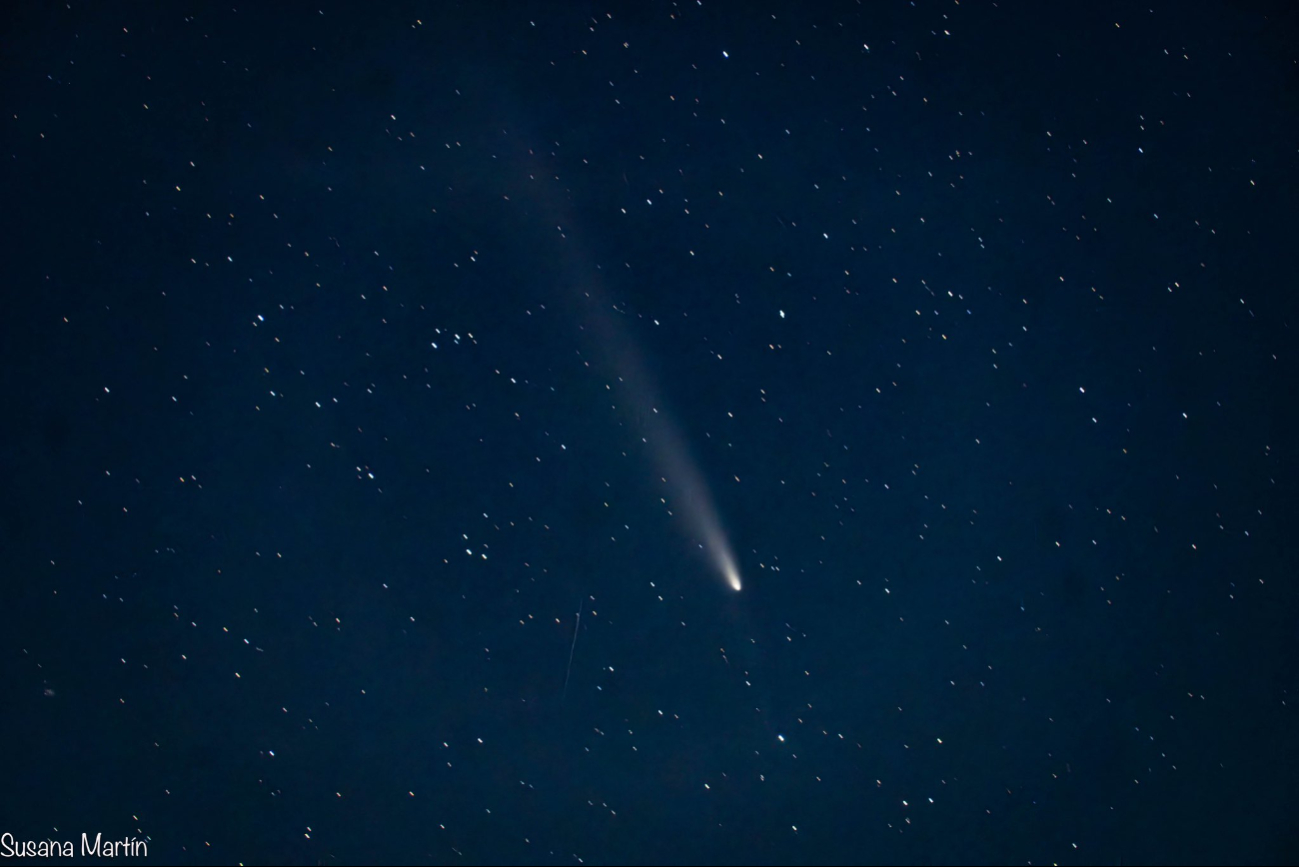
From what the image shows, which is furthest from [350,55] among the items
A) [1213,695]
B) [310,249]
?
[1213,695]

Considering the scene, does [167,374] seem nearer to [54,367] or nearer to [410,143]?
[54,367]

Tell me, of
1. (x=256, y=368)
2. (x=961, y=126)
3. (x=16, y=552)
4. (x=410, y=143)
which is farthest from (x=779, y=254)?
(x=16, y=552)

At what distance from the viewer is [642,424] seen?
612 millimetres

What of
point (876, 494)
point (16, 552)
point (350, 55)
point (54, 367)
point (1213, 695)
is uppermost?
point (350, 55)

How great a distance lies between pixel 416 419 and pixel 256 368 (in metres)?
0.15

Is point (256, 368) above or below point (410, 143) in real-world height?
below

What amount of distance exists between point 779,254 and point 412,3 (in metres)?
0.39

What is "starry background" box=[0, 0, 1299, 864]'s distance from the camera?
0.60 m

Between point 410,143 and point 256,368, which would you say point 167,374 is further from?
point 410,143

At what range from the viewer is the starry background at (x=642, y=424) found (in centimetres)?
60

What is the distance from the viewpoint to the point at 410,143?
599mm

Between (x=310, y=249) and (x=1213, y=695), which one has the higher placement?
(x=310, y=249)

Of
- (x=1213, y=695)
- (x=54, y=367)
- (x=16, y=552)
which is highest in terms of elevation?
(x=54, y=367)

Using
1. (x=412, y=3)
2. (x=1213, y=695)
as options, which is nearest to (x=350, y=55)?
(x=412, y=3)
